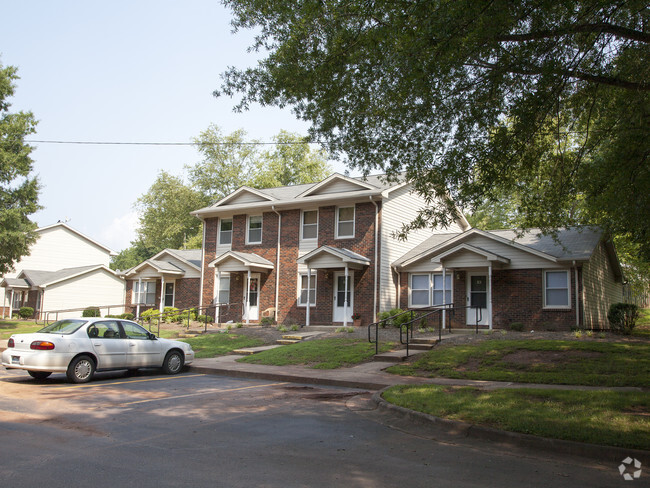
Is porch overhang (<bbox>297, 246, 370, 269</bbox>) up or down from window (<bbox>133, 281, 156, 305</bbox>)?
up

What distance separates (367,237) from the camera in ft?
82.9

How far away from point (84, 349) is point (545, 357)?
11064mm

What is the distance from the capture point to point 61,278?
135ft

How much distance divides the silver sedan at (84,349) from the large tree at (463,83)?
6.36m

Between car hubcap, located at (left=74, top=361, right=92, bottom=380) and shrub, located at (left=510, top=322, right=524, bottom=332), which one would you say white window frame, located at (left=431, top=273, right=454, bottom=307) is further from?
car hubcap, located at (left=74, top=361, right=92, bottom=380)

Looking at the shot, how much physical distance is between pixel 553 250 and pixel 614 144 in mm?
10290

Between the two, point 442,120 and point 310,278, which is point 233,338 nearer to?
point 310,278

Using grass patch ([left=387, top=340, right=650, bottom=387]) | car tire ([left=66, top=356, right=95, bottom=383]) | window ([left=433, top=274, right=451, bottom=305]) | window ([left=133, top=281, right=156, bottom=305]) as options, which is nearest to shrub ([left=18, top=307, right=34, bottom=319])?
window ([left=133, top=281, right=156, bottom=305])

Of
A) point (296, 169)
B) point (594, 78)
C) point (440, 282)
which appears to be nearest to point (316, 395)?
point (594, 78)

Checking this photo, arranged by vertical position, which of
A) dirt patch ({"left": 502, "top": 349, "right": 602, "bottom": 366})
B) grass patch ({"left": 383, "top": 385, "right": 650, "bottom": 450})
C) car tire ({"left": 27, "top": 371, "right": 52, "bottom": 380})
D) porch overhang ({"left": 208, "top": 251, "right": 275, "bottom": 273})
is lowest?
car tire ({"left": 27, "top": 371, "right": 52, "bottom": 380})

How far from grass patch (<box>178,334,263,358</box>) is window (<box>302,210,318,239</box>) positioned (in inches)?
269

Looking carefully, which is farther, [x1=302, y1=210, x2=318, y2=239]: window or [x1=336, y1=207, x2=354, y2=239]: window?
[x1=302, y1=210, x2=318, y2=239]: window

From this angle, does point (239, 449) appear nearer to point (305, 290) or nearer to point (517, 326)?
point (517, 326)

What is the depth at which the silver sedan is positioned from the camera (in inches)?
467
